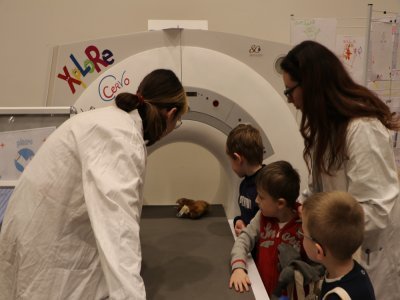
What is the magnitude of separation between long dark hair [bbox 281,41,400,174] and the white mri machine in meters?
0.59

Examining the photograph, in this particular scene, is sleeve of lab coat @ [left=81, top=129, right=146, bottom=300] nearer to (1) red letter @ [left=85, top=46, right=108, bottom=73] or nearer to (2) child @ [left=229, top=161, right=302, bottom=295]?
(2) child @ [left=229, top=161, right=302, bottom=295]

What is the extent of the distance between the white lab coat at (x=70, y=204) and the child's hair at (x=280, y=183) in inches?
20.9

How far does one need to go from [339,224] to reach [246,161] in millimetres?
626

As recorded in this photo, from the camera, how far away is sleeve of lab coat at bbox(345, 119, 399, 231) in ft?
3.69

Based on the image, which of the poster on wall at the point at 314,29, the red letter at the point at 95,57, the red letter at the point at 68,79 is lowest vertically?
the red letter at the point at 68,79

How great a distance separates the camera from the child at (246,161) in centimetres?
159

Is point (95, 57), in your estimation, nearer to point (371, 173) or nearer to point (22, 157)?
point (22, 157)

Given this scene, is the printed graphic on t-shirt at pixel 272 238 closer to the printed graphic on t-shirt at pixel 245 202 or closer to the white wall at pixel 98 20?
the printed graphic on t-shirt at pixel 245 202

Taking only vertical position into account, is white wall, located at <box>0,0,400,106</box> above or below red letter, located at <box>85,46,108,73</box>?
above

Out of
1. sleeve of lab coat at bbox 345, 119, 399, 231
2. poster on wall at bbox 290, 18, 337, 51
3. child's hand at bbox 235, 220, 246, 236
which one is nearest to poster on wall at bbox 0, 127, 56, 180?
child's hand at bbox 235, 220, 246, 236

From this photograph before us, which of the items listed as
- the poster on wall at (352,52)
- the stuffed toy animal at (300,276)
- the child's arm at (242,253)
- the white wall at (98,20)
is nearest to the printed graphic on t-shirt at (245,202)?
the child's arm at (242,253)

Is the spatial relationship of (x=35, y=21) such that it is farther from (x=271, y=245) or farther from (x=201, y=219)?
(x=271, y=245)

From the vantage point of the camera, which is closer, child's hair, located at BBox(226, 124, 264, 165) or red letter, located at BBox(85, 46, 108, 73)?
child's hair, located at BBox(226, 124, 264, 165)

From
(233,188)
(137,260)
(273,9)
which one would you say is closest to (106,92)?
(233,188)
